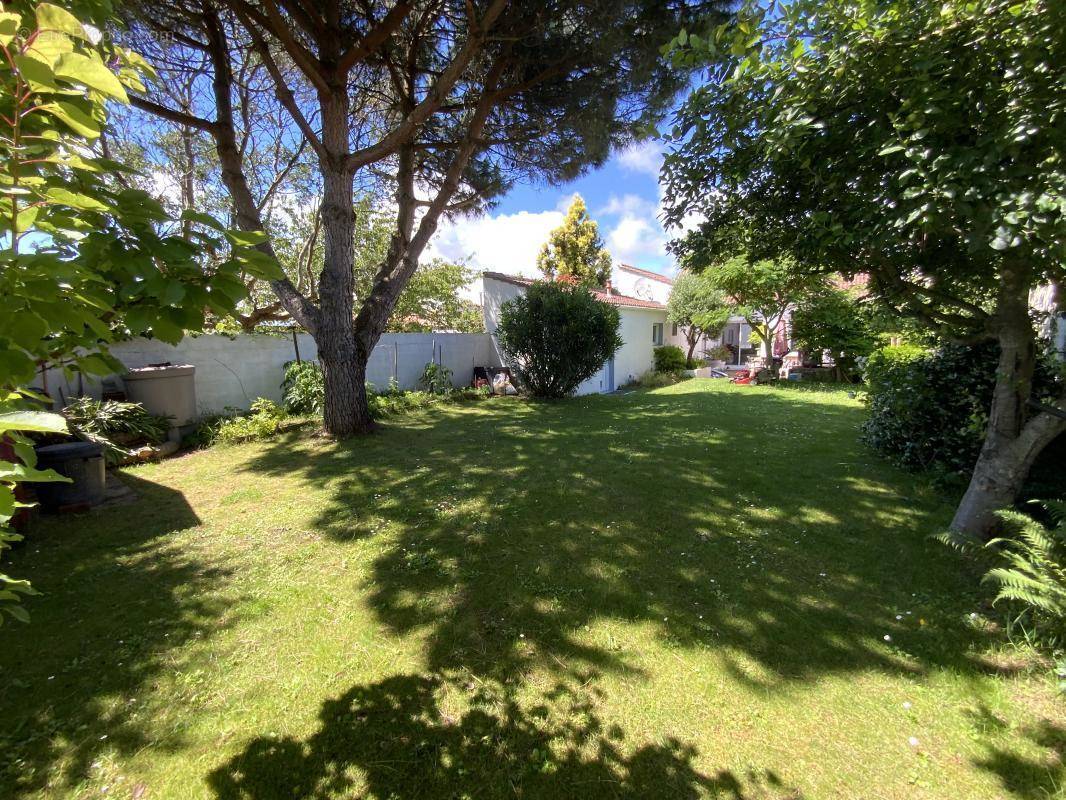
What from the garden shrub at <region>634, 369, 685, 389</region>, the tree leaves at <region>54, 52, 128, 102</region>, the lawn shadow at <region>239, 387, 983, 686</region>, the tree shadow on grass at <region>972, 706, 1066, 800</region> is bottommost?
the tree shadow on grass at <region>972, 706, 1066, 800</region>

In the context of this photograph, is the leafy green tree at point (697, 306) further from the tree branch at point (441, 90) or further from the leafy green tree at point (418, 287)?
the tree branch at point (441, 90)

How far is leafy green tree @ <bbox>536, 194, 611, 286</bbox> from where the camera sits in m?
28.2

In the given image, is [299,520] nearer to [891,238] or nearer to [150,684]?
[150,684]

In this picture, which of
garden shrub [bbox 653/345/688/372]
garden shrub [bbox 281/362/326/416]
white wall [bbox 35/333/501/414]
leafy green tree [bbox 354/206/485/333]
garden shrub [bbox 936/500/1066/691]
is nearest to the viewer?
garden shrub [bbox 936/500/1066/691]

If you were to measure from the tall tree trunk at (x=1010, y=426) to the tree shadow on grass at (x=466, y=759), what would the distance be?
290cm

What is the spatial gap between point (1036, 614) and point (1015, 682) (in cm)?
48

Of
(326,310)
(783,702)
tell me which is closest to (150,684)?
(783,702)

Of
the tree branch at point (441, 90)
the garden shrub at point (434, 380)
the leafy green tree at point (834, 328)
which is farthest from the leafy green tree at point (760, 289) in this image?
the tree branch at point (441, 90)

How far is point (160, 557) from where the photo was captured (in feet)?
11.7

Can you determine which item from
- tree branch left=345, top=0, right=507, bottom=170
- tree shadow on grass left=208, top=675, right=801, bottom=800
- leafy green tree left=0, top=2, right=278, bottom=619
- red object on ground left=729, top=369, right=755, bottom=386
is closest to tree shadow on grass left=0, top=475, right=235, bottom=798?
tree shadow on grass left=208, top=675, right=801, bottom=800

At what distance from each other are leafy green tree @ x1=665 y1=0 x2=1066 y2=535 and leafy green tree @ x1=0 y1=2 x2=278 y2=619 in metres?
2.84

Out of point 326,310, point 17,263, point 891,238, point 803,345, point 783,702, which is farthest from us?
point 803,345

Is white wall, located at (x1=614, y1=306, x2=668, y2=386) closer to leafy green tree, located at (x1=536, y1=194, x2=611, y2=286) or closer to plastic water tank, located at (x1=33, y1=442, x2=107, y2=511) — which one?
leafy green tree, located at (x1=536, y1=194, x2=611, y2=286)

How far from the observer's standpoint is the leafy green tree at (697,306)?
54.7ft
